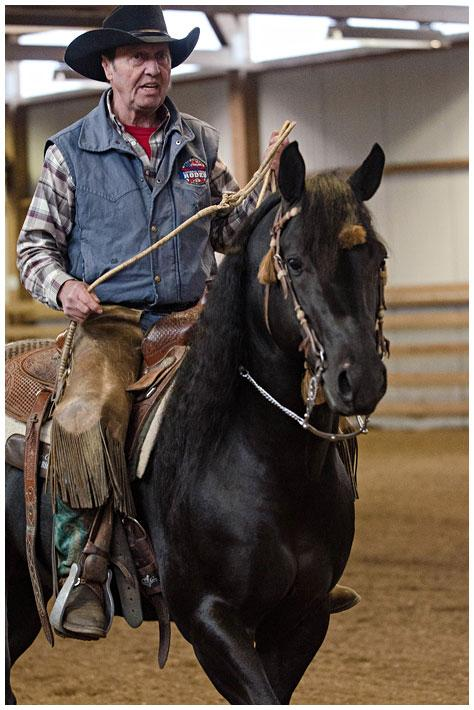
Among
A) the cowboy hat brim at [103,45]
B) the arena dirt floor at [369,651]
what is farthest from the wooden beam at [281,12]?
the arena dirt floor at [369,651]

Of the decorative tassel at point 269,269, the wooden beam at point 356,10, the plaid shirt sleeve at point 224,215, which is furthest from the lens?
the wooden beam at point 356,10

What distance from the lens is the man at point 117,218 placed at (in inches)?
115

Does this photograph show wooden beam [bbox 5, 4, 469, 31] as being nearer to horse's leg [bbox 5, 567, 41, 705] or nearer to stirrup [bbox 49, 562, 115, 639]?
horse's leg [bbox 5, 567, 41, 705]

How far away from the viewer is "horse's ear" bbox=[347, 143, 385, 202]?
2.44 m

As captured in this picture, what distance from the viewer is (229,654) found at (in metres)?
2.47

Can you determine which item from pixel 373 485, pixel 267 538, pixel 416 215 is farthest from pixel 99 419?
pixel 416 215

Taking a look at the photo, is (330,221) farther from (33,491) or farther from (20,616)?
(20,616)

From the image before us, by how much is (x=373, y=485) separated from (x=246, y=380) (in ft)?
23.2

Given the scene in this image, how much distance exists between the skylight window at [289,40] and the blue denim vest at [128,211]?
470 inches

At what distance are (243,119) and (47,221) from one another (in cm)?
1198

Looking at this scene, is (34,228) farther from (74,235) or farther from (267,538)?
(267,538)

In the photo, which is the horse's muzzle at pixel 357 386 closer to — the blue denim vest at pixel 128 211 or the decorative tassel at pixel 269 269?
the decorative tassel at pixel 269 269

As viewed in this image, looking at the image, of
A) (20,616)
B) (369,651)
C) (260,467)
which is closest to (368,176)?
(260,467)

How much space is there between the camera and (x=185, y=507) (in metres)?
2.65
